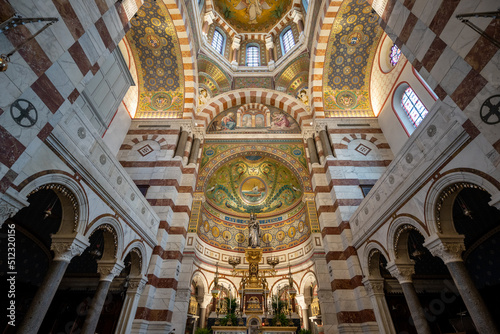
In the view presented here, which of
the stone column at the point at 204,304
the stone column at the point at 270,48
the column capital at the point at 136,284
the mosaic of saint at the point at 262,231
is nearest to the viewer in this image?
the column capital at the point at 136,284

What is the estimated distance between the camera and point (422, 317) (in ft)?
19.3

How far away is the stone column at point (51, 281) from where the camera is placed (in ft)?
14.4

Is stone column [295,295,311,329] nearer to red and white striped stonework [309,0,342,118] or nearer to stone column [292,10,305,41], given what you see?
red and white striped stonework [309,0,342,118]

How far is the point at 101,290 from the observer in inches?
253

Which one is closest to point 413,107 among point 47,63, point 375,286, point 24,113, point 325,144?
point 325,144

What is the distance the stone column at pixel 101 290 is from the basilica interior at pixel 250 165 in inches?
2.0

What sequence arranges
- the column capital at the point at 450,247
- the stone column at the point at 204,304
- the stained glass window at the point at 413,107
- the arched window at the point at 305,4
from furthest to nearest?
the arched window at the point at 305,4, the stone column at the point at 204,304, the stained glass window at the point at 413,107, the column capital at the point at 450,247

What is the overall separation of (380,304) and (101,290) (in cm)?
805

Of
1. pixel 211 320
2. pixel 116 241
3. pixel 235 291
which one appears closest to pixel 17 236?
pixel 116 241

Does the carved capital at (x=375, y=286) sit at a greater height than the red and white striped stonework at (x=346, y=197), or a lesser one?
lesser

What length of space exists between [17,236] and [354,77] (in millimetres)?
14932

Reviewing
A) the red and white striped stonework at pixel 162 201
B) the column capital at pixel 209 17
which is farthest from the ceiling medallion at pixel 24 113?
the column capital at pixel 209 17

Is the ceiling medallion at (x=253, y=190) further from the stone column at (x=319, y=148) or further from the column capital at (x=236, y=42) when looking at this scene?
the column capital at (x=236, y=42)

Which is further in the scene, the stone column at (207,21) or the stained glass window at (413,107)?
the stone column at (207,21)
